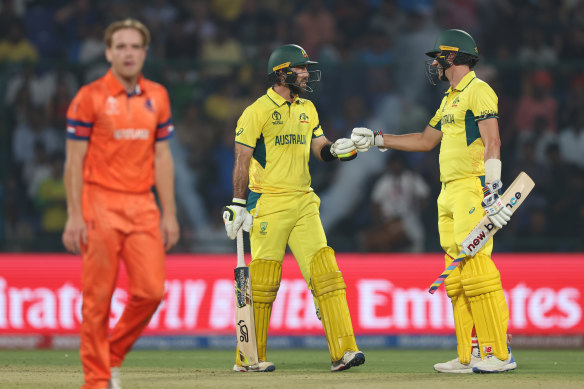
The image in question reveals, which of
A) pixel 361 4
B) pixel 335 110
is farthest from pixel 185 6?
pixel 335 110

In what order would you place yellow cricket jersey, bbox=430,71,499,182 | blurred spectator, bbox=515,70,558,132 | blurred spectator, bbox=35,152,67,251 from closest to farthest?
yellow cricket jersey, bbox=430,71,499,182 → blurred spectator, bbox=35,152,67,251 → blurred spectator, bbox=515,70,558,132

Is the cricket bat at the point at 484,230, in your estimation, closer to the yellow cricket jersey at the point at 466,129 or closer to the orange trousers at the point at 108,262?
the yellow cricket jersey at the point at 466,129

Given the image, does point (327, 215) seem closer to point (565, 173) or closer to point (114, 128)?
point (565, 173)

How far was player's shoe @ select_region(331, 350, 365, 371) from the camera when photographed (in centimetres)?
776

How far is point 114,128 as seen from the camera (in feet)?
19.3

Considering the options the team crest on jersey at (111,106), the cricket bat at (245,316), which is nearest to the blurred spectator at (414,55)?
the cricket bat at (245,316)

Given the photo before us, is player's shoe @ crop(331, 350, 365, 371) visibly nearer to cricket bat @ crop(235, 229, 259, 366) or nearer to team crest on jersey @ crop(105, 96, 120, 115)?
cricket bat @ crop(235, 229, 259, 366)

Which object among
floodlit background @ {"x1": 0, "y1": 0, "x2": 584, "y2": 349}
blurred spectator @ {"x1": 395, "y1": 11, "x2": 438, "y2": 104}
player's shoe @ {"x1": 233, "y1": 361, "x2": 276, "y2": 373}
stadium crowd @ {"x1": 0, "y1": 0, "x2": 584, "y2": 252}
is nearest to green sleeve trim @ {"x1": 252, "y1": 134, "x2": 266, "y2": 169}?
player's shoe @ {"x1": 233, "y1": 361, "x2": 276, "y2": 373}

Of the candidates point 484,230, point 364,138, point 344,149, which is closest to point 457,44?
point 364,138

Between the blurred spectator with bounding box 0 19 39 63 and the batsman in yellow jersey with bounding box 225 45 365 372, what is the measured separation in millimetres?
7380

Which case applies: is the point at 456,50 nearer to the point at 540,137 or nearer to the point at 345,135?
the point at 345,135

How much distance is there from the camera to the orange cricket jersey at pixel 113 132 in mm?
5848

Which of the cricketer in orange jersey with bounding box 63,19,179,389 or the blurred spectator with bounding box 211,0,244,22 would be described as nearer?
the cricketer in orange jersey with bounding box 63,19,179,389

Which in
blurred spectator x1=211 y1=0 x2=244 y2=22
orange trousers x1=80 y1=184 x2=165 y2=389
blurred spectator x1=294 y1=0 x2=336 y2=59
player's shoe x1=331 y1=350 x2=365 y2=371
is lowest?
player's shoe x1=331 y1=350 x2=365 y2=371
